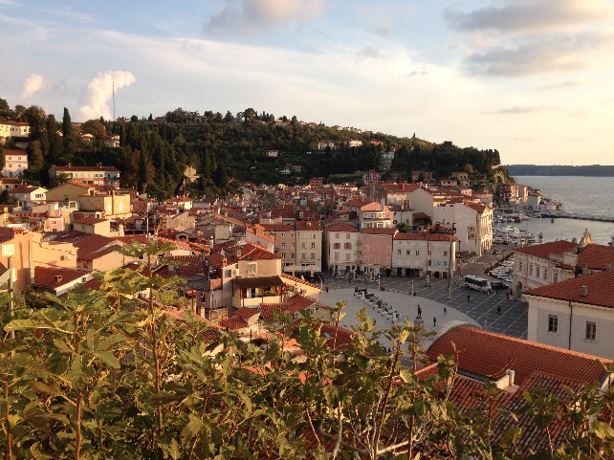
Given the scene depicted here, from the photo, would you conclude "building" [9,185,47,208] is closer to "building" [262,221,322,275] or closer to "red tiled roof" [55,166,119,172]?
"red tiled roof" [55,166,119,172]

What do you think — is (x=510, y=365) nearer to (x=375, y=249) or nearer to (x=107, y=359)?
(x=107, y=359)

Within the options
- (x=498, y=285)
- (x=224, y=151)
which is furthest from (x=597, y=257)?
(x=224, y=151)

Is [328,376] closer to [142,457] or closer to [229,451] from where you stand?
[229,451]

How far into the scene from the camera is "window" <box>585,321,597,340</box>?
758 inches

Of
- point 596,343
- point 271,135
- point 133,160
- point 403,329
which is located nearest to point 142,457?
point 403,329

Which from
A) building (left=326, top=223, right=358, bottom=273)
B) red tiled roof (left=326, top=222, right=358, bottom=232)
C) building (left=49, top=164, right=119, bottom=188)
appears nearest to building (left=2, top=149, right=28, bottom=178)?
building (left=49, top=164, right=119, bottom=188)

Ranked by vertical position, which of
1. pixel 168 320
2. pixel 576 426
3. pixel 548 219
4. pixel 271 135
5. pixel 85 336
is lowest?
pixel 548 219

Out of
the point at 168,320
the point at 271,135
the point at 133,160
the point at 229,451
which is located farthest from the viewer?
the point at 271,135

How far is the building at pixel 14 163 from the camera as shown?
66812 mm

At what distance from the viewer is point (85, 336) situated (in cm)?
296

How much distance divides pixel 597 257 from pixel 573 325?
10967 millimetres

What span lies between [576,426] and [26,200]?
190 ft

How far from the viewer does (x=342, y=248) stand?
52500mm

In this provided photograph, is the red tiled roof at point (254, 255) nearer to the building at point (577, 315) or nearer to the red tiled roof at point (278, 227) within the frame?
the building at point (577, 315)
